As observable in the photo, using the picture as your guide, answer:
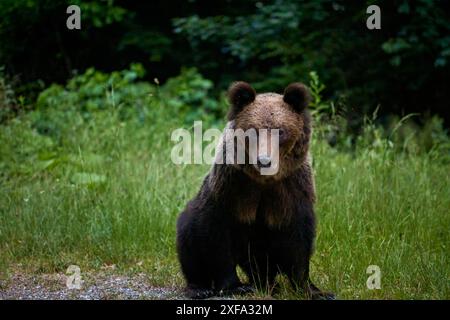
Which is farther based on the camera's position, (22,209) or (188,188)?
(188,188)

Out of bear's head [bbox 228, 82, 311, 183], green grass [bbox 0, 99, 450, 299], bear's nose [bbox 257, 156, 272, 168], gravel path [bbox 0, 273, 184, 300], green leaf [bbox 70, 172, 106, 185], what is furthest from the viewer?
green leaf [bbox 70, 172, 106, 185]

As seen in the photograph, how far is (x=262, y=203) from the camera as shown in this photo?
16.7 ft

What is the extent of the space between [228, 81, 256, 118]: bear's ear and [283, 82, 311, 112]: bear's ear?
0.24 m

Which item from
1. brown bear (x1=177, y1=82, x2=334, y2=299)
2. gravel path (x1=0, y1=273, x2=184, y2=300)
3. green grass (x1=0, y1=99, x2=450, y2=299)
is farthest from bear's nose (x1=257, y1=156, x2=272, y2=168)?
gravel path (x1=0, y1=273, x2=184, y2=300)

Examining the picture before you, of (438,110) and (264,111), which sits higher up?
(264,111)

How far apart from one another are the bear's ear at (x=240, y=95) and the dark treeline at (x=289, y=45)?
206 inches

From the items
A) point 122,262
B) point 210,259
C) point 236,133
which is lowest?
point 122,262

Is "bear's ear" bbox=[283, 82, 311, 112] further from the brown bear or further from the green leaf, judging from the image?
the green leaf

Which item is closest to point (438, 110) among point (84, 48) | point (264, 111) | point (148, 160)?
point (148, 160)

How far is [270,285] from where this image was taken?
5.46 meters

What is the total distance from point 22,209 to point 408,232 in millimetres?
3760

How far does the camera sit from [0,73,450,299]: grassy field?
5.77m

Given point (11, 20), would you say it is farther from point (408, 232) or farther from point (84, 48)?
point (408, 232)

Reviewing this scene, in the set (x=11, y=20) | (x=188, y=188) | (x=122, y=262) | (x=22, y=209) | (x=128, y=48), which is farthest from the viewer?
(x=128, y=48)
